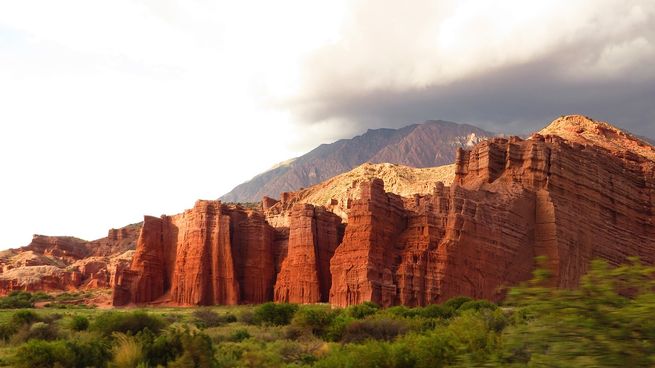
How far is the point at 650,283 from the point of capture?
896 centimetres

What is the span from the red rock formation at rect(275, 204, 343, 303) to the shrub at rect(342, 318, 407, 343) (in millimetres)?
33983

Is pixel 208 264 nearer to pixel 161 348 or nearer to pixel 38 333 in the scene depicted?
pixel 38 333

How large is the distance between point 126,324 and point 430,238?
31.6 metres

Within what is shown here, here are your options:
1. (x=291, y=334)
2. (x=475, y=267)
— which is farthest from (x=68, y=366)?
(x=475, y=267)

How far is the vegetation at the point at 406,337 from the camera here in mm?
8570

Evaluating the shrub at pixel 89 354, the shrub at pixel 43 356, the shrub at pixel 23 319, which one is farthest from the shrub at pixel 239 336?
the shrub at pixel 23 319

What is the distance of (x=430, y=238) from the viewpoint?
2467 inches

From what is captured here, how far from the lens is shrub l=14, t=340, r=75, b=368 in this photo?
81.9ft

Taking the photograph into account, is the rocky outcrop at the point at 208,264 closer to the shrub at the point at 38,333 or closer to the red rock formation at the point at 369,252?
the red rock formation at the point at 369,252

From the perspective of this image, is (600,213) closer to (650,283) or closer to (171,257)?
(171,257)

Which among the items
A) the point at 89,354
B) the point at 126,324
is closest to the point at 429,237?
the point at 126,324

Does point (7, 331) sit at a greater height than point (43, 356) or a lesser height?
greater

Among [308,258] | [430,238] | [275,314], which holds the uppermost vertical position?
[430,238]

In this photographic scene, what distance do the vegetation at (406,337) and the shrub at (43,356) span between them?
36mm
